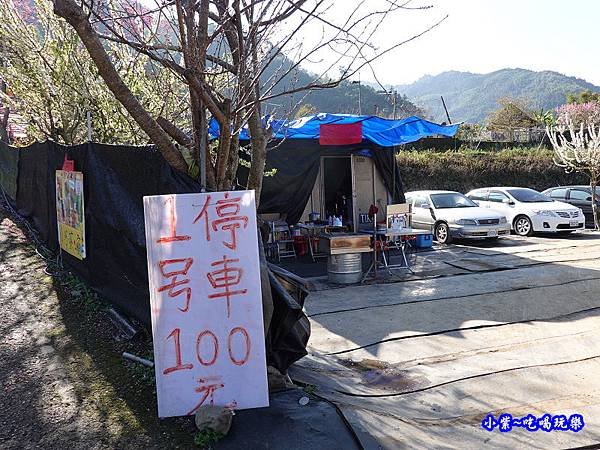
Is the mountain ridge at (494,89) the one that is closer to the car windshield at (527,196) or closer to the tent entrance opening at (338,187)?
the car windshield at (527,196)

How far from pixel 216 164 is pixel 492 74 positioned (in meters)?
183

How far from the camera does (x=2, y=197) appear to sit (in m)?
11.7

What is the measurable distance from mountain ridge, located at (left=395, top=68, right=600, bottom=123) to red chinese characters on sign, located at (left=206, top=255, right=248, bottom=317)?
107 meters

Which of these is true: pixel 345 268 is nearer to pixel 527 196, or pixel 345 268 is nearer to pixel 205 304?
pixel 205 304

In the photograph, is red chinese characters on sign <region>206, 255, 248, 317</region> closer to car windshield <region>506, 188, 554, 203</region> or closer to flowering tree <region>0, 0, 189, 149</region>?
flowering tree <region>0, 0, 189, 149</region>

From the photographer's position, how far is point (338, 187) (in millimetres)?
12500

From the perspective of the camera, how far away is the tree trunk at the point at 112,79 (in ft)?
10.6

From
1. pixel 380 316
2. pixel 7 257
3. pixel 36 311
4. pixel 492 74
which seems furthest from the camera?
pixel 492 74

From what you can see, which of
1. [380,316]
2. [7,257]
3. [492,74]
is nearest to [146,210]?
[380,316]

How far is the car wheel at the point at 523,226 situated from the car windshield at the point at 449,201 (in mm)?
1389

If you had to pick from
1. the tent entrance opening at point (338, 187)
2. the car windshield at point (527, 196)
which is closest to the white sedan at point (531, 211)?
the car windshield at point (527, 196)

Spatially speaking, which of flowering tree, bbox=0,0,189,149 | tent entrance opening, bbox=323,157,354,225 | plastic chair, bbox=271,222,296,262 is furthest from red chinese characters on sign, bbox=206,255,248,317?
tent entrance opening, bbox=323,157,354,225

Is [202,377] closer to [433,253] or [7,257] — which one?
[7,257]

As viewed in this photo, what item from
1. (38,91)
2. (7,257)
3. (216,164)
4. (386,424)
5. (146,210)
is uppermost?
(38,91)
